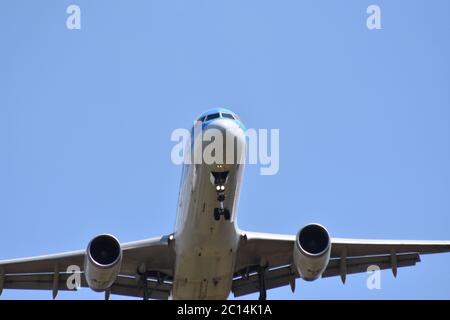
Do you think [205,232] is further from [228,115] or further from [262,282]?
[262,282]

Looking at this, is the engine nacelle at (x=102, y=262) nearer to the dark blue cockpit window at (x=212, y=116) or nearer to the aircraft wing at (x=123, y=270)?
the aircraft wing at (x=123, y=270)

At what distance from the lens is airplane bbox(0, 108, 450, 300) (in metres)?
22.0

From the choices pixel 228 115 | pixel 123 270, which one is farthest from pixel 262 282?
pixel 228 115

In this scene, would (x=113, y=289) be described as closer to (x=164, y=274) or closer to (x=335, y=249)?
(x=164, y=274)

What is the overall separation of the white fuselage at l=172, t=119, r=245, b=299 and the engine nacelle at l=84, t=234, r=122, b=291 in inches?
68.9

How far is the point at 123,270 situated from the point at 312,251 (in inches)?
238

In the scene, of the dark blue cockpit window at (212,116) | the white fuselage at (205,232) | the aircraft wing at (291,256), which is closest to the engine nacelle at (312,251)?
the aircraft wing at (291,256)

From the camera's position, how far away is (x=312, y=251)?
23125mm

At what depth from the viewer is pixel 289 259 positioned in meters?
25.9
